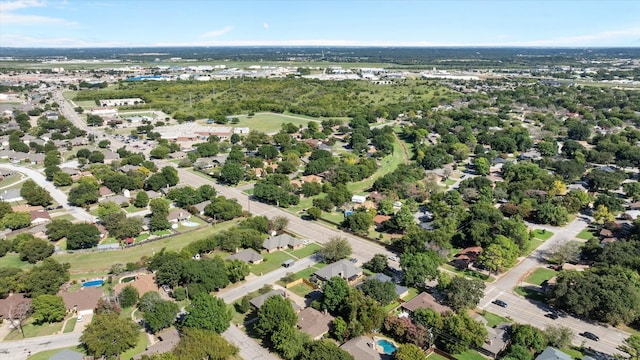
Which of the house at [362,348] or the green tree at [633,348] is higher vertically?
the green tree at [633,348]

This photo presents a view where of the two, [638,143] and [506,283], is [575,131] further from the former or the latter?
[506,283]

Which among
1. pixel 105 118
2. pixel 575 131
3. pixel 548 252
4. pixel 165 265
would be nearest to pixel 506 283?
pixel 548 252

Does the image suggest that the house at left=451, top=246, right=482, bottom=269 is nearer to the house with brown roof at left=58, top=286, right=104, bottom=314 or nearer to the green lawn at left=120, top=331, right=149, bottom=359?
the green lawn at left=120, top=331, right=149, bottom=359

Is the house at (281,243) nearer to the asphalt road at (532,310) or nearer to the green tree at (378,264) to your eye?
the green tree at (378,264)

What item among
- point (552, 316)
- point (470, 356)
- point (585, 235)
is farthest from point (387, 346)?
point (585, 235)

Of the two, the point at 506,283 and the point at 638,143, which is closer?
the point at 506,283

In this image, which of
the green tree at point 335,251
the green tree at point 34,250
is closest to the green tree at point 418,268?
the green tree at point 335,251

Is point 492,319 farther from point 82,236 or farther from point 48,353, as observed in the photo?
point 82,236

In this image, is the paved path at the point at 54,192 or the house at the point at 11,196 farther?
the house at the point at 11,196
